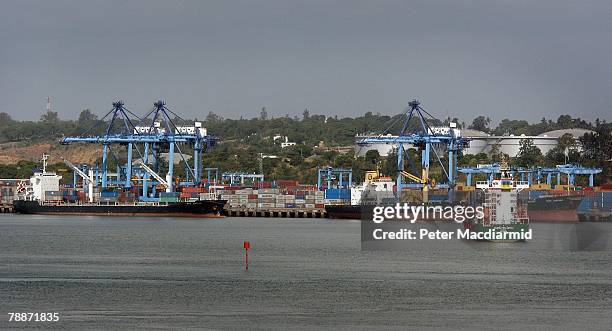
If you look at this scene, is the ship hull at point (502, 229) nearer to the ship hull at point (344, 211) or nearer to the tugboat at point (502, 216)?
the tugboat at point (502, 216)

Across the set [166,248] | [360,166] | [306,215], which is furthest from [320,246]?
[360,166]

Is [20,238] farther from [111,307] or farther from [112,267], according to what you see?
[111,307]

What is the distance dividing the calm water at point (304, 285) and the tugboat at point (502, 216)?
2.60ft

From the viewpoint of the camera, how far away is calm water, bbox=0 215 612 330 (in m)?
34.0

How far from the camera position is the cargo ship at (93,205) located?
11531cm

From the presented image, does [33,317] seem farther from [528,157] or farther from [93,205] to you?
[528,157]

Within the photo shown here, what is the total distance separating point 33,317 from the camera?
33.6m

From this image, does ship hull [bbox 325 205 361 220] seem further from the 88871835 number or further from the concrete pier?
the 88871835 number

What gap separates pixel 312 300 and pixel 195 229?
5039 cm

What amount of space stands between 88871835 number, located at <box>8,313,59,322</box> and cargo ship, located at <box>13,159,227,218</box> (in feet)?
263

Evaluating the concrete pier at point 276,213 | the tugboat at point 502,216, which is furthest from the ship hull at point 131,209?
the tugboat at point 502,216

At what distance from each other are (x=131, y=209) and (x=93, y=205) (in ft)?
17.4

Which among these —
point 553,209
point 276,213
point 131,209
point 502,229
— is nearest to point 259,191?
point 276,213

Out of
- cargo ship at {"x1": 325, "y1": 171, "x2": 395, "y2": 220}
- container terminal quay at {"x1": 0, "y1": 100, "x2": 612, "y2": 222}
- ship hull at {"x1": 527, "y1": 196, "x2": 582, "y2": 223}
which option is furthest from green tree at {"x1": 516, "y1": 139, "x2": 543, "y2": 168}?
ship hull at {"x1": 527, "y1": 196, "x2": 582, "y2": 223}
